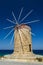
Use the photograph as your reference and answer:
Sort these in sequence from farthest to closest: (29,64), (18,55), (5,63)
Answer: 1. (18,55)
2. (5,63)
3. (29,64)

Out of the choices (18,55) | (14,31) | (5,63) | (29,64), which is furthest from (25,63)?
(14,31)

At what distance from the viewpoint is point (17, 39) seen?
18.0 meters

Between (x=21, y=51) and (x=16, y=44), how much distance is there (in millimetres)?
921

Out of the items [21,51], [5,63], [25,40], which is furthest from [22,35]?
[5,63]

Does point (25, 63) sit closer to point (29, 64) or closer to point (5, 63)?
point (29, 64)

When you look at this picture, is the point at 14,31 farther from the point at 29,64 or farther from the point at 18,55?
the point at 29,64

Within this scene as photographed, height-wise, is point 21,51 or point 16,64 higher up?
point 21,51

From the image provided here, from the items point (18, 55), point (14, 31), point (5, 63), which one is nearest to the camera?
point (5, 63)

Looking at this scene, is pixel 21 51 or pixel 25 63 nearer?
pixel 25 63

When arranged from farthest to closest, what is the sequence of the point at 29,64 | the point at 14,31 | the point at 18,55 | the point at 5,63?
the point at 14,31
the point at 18,55
the point at 5,63
the point at 29,64

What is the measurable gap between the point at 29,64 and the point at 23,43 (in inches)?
593

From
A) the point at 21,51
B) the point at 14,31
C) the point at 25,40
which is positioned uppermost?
the point at 14,31

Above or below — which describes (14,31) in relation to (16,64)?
above

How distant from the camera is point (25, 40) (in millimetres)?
17750
